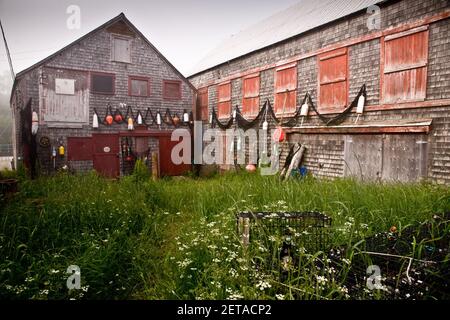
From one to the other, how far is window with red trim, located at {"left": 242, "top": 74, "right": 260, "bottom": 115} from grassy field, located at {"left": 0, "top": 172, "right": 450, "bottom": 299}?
559 centimetres

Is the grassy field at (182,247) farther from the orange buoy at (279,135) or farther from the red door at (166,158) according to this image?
the red door at (166,158)

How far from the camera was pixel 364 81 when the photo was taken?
6816 millimetres

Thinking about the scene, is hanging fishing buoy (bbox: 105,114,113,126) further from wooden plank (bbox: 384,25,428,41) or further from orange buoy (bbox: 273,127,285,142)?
wooden plank (bbox: 384,25,428,41)

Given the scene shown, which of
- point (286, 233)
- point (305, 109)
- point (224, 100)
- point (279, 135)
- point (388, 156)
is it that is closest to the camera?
point (286, 233)

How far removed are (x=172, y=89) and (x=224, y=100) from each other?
8.74ft

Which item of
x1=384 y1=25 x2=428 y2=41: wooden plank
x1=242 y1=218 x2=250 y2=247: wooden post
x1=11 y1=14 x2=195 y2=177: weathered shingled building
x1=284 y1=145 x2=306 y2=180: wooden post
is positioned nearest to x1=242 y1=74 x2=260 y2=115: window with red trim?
x1=284 y1=145 x2=306 y2=180: wooden post

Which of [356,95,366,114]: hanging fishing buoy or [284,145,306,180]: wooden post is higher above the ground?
[356,95,366,114]: hanging fishing buoy

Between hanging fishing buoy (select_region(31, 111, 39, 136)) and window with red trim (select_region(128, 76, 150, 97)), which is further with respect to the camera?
window with red trim (select_region(128, 76, 150, 97))

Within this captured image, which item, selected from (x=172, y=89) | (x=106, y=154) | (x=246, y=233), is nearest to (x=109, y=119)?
(x=106, y=154)

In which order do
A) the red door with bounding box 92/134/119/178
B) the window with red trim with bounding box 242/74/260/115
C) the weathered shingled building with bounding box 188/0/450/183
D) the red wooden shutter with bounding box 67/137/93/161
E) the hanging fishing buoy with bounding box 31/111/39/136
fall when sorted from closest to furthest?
the weathered shingled building with bounding box 188/0/450/183 < the hanging fishing buoy with bounding box 31/111/39/136 < the window with red trim with bounding box 242/74/260/115 < the red wooden shutter with bounding box 67/137/93/161 < the red door with bounding box 92/134/119/178

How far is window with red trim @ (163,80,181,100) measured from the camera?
12100 millimetres

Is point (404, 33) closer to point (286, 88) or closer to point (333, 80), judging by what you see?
point (333, 80)

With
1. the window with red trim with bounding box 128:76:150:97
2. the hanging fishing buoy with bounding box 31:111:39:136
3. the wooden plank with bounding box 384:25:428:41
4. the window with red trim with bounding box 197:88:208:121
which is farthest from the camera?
the window with red trim with bounding box 197:88:208:121
